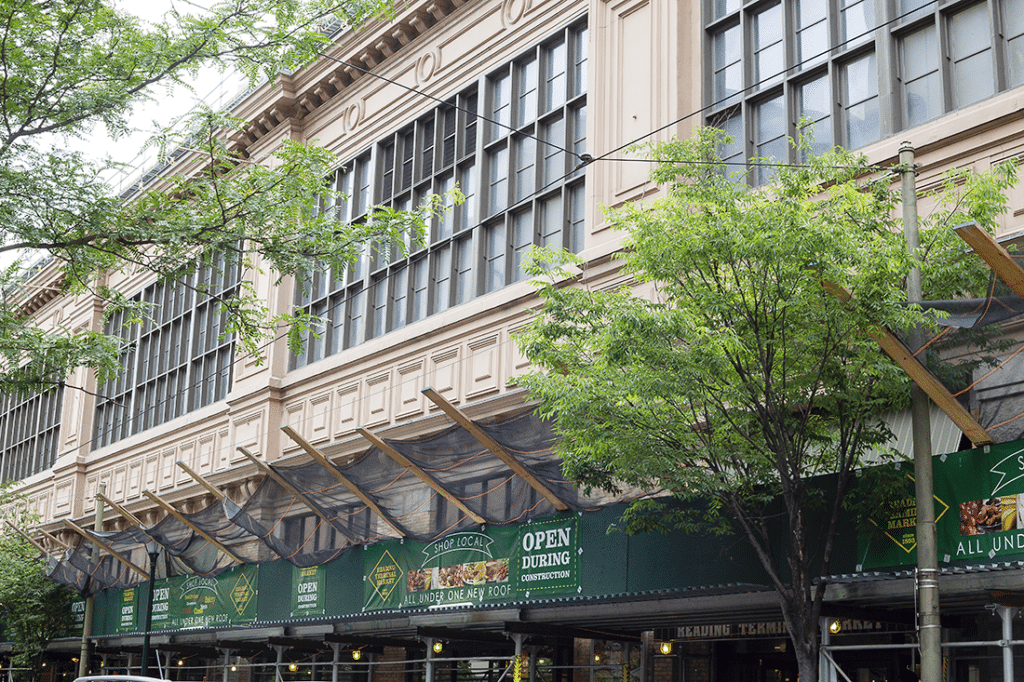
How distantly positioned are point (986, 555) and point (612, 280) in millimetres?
8617

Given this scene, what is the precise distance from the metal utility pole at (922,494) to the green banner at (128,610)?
72.9 ft

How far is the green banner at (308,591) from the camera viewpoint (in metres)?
21.9

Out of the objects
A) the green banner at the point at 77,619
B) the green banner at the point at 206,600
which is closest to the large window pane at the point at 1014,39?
the green banner at the point at 206,600

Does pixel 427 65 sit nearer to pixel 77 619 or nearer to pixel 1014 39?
pixel 1014 39

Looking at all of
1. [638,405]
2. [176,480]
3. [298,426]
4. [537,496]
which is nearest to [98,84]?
[638,405]

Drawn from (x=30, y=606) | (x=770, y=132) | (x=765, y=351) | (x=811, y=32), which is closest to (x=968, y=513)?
(x=765, y=351)

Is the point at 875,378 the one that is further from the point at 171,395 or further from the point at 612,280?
the point at 171,395

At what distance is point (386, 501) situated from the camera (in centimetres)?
2062

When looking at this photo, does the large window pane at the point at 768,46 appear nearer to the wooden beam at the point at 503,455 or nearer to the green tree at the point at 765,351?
the green tree at the point at 765,351

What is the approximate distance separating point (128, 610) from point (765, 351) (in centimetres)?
2197

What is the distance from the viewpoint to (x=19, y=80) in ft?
43.2

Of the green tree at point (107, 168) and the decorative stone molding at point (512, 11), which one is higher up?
the decorative stone molding at point (512, 11)

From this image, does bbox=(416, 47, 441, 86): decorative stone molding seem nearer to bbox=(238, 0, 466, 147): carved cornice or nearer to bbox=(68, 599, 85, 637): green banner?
bbox=(238, 0, 466, 147): carved cornice

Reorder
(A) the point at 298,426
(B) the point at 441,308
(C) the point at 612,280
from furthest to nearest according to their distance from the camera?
(A) the point at 298,426 → (B) the point at 441,308 → (C) the point at 612,280
